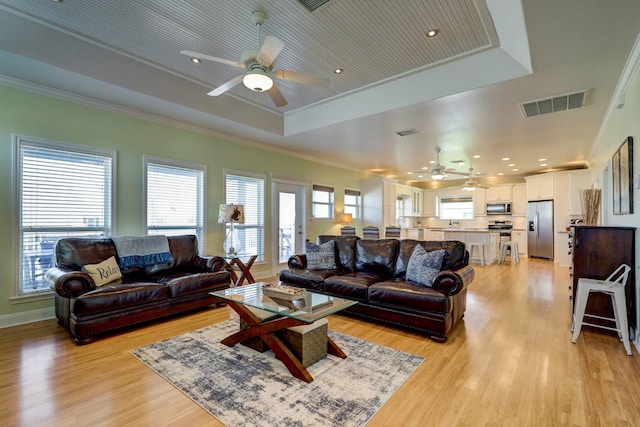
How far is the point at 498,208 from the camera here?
9930mm

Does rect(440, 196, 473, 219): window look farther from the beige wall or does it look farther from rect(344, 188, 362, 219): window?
the beige wall

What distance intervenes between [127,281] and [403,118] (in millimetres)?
4277

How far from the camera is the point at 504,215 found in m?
9.91

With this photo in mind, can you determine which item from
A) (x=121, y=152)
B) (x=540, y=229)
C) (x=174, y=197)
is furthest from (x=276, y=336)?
(x=540, y=229)

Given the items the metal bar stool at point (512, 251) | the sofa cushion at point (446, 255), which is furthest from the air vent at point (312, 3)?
the metal bar stool at point (512, 251)

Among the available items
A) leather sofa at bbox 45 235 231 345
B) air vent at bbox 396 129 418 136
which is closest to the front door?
leather sofa at bbox 45 235 231 345

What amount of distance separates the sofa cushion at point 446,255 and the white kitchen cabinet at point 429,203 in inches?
322

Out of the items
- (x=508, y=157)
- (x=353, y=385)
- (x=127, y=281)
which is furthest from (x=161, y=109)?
(x=508, y=157)

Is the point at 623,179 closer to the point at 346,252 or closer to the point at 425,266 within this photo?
the point at 425,266

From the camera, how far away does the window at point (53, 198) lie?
345cm

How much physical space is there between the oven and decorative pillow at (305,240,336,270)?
6.43m

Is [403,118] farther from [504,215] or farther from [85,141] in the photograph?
[504,215]

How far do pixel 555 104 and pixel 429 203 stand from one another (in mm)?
8086

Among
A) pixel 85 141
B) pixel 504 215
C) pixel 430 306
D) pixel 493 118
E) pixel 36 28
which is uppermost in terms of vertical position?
pixel 36 28
